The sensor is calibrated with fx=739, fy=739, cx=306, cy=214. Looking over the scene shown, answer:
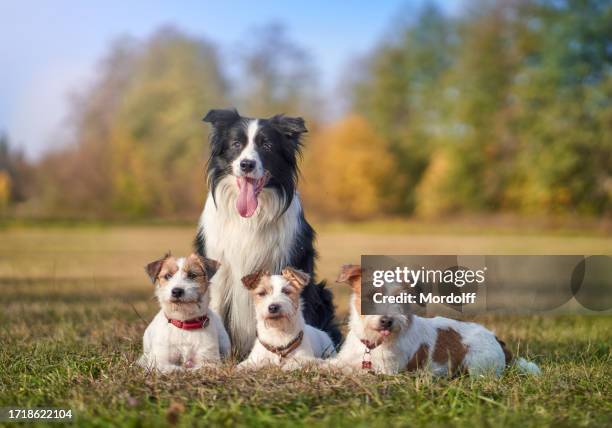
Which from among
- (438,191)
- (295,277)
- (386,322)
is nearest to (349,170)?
(438,191)

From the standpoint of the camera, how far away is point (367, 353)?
5340 mm

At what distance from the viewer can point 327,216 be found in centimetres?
3631

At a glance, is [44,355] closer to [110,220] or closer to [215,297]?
[215,297]

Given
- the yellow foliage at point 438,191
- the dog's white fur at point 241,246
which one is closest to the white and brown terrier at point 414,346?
the dog's white fur at point 241,246

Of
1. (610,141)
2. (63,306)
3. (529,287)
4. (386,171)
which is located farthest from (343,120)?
(63,306)

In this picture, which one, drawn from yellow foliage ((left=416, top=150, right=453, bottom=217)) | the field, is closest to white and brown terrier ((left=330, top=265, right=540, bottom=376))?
the field

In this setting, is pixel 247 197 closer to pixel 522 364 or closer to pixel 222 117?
pixel 222 117

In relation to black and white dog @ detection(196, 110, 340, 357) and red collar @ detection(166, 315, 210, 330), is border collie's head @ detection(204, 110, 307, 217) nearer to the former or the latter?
black and white dog @ detection(196, 110, 340, 357)

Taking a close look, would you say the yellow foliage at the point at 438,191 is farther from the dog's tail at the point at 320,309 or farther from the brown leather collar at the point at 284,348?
the brown leather collar at the point at 284,348

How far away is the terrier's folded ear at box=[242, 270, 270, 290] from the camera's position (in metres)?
5.66

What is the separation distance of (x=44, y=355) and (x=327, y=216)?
30433 mm

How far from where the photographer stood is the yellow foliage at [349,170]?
36469 mm

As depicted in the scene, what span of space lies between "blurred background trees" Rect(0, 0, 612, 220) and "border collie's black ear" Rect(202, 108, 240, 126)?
2502 cm

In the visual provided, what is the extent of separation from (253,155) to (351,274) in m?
1.29
